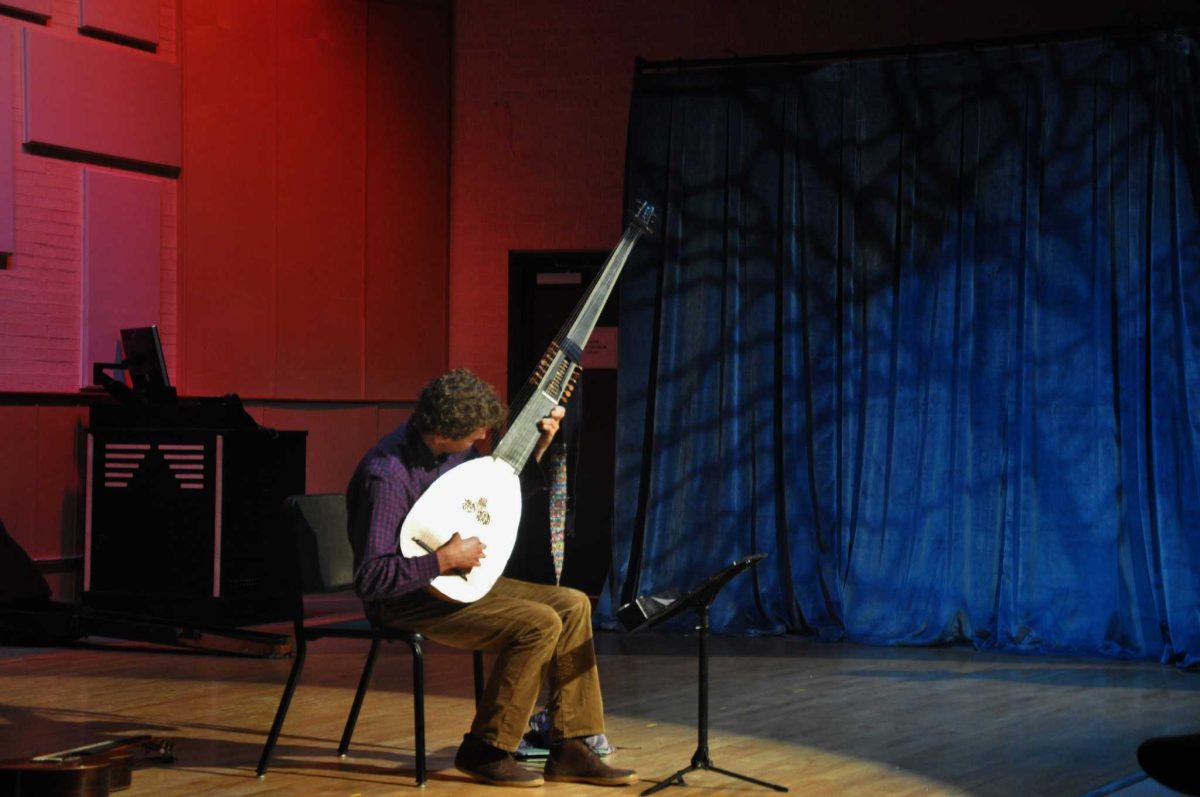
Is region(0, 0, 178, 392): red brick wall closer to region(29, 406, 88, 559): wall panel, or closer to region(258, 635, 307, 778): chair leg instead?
region(29, 406, 88, 559): wall panel

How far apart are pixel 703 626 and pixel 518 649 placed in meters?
0.47

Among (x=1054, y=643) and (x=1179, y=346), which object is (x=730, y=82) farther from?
(x=1054, y=643)

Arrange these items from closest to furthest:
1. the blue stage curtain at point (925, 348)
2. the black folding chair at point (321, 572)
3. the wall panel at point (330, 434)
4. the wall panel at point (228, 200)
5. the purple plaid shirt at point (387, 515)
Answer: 1. the purple plaid shirt at point (387, 515)
2. the black folding chair at point (321, 572)
3. the blue stage curtain at point (925, 348)
4. the wall panel at point (228, 200)
5. the wall panel at point (330, 434)

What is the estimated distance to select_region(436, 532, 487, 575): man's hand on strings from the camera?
379cm

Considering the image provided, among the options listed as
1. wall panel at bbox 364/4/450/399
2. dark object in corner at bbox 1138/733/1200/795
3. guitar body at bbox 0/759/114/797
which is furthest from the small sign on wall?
dark object in corner at bbox 1138/733/1200/795

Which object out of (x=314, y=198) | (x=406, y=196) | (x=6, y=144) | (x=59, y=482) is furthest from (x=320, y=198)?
(x=59, y=482)

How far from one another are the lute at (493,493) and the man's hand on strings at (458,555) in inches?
1.1

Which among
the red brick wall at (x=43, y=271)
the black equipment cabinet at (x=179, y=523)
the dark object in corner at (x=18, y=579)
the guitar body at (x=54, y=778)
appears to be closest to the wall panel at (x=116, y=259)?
the red brick wall at (x=43, y=271)

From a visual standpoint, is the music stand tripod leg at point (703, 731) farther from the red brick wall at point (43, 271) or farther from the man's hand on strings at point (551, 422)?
the red brick wall at point (43, 271)

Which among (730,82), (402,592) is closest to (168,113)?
(730,82)

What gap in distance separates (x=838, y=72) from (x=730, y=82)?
515 mm

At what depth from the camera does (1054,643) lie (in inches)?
256

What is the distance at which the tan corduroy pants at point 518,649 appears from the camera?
3889 millimetres

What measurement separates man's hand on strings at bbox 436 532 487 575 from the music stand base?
74 centimetres
